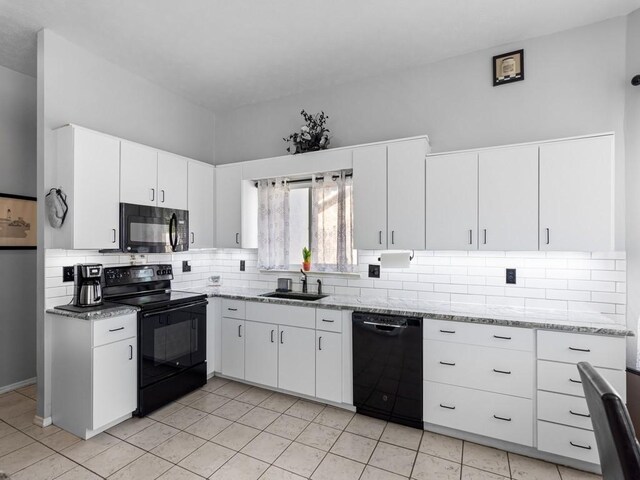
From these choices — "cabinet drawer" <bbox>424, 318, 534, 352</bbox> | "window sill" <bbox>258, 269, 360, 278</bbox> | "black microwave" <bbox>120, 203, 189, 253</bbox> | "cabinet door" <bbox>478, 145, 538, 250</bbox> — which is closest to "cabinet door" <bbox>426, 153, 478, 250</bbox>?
"cabinet door" <bbox>478, 145, 538, 250</bbox>

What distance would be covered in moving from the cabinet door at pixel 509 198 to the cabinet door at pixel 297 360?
1.63 meters

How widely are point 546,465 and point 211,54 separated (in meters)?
3.95

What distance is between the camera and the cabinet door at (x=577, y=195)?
2320mm

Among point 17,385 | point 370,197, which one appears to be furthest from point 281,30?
point 17,385

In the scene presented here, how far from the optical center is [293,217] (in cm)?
385

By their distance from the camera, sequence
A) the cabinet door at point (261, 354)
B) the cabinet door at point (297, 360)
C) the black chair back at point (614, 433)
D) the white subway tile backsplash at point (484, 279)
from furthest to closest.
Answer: the cabinet door at point (261, 354)
the cabinet door at point (297, 360)
the white subway tile backsplash at point (484, 279)
the black chair back at point (614, 433)

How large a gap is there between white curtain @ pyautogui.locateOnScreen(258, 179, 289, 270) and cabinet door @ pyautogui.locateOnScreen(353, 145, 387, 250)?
95 centimetres

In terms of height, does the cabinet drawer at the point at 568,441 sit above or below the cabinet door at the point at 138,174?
below

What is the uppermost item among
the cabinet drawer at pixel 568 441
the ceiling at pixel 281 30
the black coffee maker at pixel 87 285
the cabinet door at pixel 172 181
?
the ceiling at pixel 281 30

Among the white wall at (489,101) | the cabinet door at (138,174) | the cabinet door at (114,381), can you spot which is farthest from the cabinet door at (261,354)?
the white wall at (489,101)

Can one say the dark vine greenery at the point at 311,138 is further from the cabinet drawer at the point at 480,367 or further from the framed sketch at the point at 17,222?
the framed sketch at the point at 17,222

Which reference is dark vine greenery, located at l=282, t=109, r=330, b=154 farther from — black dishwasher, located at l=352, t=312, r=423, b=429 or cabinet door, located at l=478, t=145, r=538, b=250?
black dishwasher, located at l=352, t=312, r=423, b=429

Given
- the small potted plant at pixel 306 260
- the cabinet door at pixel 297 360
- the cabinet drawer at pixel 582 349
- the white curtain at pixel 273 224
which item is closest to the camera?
the cabinet drawer at pixel 582 349

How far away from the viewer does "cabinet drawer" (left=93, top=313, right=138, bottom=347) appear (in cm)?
248
